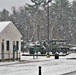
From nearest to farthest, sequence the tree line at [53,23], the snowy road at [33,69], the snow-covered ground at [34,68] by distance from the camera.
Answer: the snowy road at [33,69], the snow-covered ground at [34,68], the tree line at [53,23]

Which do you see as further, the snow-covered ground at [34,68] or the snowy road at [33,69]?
the snow-covered ground at [34,68]

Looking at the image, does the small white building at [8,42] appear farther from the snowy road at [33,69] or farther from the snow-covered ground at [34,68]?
the snowy road at [33,69]

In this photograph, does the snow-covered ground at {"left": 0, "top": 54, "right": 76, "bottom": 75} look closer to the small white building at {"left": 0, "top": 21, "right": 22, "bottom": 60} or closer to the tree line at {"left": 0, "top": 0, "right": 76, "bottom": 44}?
the small white building at {"left": 0, "top": 21, "right": 22, "bottom": 60}

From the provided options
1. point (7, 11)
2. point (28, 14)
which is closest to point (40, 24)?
point (28, 14)

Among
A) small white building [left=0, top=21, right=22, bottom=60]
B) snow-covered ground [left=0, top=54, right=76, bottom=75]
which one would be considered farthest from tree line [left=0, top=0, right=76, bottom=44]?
snow-covered ground [left=0, top=54, right=76, bottom=75]

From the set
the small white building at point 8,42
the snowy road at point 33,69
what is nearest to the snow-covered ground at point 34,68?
the snowy road at point 33,69

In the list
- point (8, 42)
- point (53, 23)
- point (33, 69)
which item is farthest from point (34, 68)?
point (53, 23)

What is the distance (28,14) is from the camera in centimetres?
12188

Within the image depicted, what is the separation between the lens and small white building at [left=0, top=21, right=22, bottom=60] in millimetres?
39344

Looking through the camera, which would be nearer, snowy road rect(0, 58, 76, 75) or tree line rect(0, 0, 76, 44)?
snowy road rect(0, 58, 76, 75)

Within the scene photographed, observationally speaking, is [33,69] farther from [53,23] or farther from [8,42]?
[53,23]

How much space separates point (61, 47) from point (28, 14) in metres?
54.5

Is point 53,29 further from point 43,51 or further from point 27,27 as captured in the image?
point 43,51

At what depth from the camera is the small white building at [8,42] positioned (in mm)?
39344
